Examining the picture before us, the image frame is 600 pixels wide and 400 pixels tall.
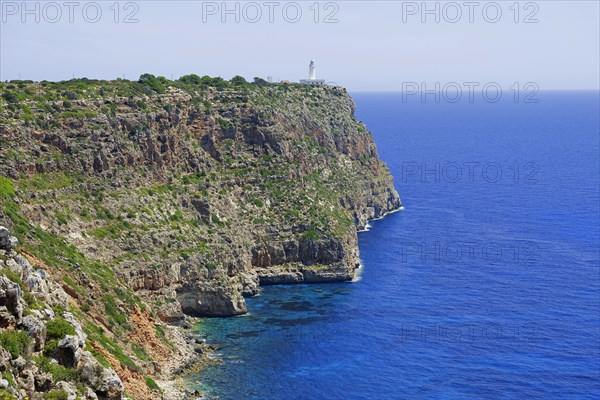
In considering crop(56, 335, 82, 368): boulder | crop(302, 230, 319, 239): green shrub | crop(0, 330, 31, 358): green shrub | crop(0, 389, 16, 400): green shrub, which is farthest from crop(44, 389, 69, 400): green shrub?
crop(302, 230, 319, 239): green shrub

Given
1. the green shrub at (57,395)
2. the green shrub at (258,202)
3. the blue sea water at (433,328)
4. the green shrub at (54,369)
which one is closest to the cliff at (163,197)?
the green shrub at (258,202)

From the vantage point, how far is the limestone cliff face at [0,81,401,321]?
116 metres

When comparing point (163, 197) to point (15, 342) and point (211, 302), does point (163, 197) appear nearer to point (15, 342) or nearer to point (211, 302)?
point (211, 302)

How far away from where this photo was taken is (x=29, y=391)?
56.2m

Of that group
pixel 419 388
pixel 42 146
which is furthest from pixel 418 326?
pixel 42 146

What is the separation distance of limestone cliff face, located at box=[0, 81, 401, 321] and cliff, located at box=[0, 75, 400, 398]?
21 centimetres

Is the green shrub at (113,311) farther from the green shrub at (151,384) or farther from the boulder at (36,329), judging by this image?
the boulder at (36,329)

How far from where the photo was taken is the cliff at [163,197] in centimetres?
10612

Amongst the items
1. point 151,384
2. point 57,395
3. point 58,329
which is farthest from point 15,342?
point 151,384

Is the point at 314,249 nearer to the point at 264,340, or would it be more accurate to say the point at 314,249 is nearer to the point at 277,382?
the point at 264,340

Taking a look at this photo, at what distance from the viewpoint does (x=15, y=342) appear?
56531 mm

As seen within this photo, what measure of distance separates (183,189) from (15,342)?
81.5 metres

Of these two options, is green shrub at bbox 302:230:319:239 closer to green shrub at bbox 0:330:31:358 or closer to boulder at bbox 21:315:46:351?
boulder at bbox 21:315:46:351

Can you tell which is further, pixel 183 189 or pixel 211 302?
pixel 183 189
